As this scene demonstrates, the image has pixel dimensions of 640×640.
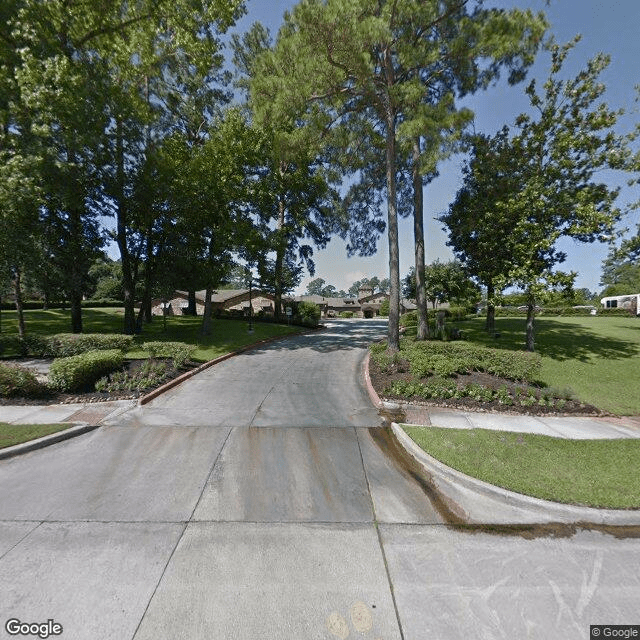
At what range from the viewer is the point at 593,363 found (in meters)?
12.3

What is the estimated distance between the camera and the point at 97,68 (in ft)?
47.2

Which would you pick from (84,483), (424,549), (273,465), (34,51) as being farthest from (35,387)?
(34,51)

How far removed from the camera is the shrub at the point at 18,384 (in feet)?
26.8

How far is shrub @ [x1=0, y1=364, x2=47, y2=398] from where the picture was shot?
8180mm

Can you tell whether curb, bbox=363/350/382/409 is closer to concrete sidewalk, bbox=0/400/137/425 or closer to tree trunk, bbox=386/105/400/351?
tree trunk, bbox=386/105/400/351

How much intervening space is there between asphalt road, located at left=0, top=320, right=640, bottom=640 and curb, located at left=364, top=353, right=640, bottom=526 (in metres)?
0.23

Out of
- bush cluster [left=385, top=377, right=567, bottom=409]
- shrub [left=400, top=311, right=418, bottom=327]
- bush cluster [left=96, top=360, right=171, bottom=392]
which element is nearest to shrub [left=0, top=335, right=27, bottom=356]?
bush cluster [left=96, top=360, right=171, bottom=392]

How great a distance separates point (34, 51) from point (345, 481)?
767 inches

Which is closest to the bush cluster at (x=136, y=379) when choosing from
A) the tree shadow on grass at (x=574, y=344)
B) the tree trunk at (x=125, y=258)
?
the tree trunk at (x=125, y=258)

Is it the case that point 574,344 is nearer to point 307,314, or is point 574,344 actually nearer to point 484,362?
point 484,362

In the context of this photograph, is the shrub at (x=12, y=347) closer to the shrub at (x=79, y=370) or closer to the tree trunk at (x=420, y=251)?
the shrub at (x=79, y=370)

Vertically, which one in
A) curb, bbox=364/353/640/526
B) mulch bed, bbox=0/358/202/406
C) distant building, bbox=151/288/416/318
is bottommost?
curb, bbox=364/353/640/526

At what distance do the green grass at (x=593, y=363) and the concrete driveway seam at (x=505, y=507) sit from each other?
5.45 m

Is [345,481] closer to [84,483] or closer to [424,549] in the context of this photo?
[424,549]
